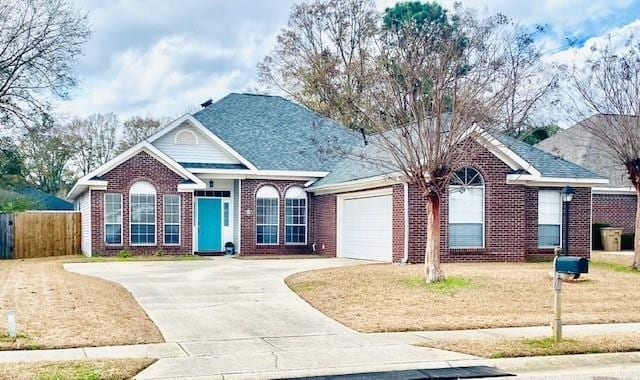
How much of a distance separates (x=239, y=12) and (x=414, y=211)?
7.93m

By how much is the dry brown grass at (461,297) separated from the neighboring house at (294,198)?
123 inches

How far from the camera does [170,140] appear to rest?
87.2 feet

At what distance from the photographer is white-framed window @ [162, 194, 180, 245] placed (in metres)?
25.4

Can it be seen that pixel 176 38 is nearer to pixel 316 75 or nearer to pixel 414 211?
pixel 414 211

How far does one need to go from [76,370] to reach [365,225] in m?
16.4

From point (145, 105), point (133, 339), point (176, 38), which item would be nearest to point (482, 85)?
point (133, 339)

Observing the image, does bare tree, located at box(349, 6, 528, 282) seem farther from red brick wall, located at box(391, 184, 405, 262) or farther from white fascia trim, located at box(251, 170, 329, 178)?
white fascia trim, located at box(251, 170, 329, 178)

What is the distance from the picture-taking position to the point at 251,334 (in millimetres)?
10500

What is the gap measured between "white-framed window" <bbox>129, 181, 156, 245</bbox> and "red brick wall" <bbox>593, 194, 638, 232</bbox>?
1980 centimetres

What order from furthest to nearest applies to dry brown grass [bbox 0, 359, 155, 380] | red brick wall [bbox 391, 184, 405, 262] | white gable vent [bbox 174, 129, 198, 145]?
white gable vent [bbox 174, 129, 198, 145]
red brick wall [bbox 391, 184, 405, 262]
dry brown grass [bbox 0, 359, 155, 380]

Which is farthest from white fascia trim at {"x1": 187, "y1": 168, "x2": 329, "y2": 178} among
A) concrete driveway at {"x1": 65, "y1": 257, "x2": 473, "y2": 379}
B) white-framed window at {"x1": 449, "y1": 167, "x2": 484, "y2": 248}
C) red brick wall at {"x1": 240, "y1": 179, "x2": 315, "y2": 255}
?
concrete driveway at {"x1": 65, "y1": 257, "x2": 473, "y2": 379}

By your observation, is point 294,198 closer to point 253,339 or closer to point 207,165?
point 207,165

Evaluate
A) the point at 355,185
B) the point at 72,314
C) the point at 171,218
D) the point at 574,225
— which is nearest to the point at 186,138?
the point at 171,218

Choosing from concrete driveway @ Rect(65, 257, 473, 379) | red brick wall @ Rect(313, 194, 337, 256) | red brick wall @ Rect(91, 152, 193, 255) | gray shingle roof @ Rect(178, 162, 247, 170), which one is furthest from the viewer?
gray shingle roof @ Rect(178, 162, 247, 170)
